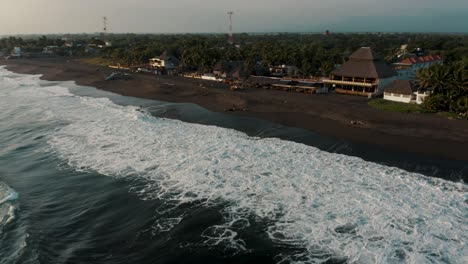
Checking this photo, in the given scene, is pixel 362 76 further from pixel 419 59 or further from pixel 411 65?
pixel 419 59

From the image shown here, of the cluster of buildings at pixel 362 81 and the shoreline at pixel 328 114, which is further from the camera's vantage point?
the cluster of buildings at pixel 362 81

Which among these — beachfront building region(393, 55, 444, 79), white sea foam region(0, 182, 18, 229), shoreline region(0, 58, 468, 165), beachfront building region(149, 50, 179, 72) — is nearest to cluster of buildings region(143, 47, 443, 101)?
beachfront building region(393, 55, 444, 79)

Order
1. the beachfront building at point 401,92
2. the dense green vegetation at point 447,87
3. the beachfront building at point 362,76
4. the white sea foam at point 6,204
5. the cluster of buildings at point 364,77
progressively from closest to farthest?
the white sea foam at point 6,204, the dense green vegetation at point 447,87, the beachfront building at point 401,92, the cluster of buildings at point 364,77, the beachfront building at point 362,76

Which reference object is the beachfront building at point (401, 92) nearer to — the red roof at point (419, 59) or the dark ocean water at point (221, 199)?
the dark ocean water at point (221, 199)

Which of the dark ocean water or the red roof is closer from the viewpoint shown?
the dark ocean water

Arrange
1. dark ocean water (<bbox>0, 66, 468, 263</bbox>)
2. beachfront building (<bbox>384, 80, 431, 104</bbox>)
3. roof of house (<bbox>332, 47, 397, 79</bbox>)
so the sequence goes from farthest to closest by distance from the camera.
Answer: roof of house (<bbox>332, 47, 397, 79</bbox>)
beachfront building (<bbox>384, 80, 431, 104</bbox>)
dark ocean water (<bbox>0, 66, 468, 263</bbox>)

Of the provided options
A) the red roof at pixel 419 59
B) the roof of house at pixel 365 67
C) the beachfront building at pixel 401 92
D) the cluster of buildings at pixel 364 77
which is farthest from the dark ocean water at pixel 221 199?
the red roof at pixel 419 59

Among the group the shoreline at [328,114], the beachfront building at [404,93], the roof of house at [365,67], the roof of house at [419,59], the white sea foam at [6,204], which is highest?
the roof of house at [419,59]

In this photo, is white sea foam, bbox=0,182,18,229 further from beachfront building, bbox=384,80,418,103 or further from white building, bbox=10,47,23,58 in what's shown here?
white building, bbox=10,47,23,58
